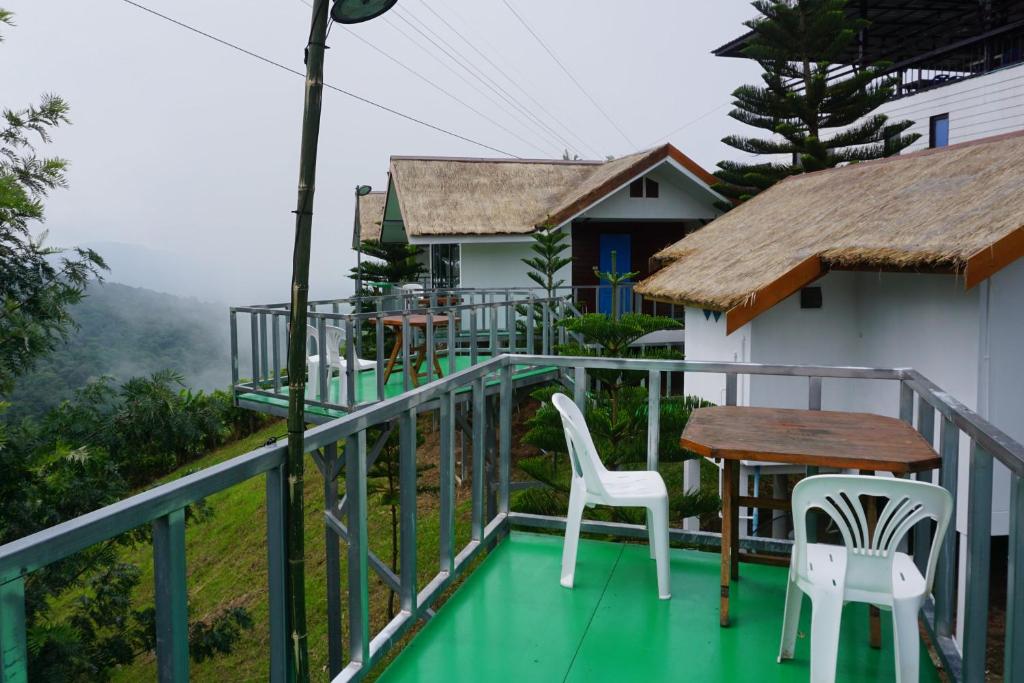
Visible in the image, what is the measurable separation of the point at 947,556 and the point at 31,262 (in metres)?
6.34

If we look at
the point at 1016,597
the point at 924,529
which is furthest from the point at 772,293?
the point at 1016,597

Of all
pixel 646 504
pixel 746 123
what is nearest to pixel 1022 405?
pixel 646 504

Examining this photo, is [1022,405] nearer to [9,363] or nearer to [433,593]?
[433,593]

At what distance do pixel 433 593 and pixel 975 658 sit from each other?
1.75 meters

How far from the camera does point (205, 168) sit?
1355 inches

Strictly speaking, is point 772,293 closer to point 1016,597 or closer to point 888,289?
point 888,289

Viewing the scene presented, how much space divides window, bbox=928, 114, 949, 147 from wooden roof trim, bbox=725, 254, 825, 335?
11614 millimetres

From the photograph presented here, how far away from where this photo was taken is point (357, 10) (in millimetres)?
2051

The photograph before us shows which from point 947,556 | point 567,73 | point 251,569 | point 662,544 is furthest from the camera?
point 567,73

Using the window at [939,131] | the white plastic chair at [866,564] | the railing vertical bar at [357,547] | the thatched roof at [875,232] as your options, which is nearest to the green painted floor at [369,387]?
the thatched roof at [875,232]

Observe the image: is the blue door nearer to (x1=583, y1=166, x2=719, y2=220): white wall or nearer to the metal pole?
(x1=583, y1=166, x2=719, y2=220): white wall

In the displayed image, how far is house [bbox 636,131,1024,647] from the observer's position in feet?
20.2

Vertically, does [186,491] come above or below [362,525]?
above

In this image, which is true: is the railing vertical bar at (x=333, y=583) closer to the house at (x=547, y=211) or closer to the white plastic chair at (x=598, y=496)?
the white plastic chair at (x=598, y=496)
